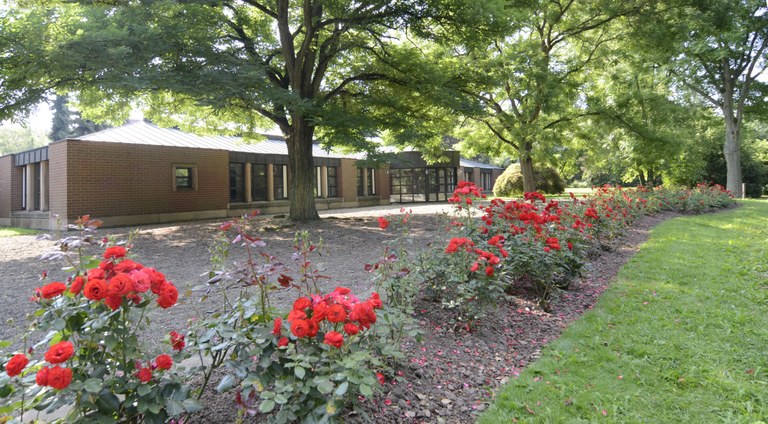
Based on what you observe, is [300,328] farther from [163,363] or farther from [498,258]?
[498,258]

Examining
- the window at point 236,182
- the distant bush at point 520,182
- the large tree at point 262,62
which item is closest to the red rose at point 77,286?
the large tree at point 262,62

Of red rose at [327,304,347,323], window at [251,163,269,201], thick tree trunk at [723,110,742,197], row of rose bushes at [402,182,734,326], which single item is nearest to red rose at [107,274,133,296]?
red rose at [327,304,347,323]

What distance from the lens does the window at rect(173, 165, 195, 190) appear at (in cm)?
1610

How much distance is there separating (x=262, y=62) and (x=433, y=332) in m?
9.74

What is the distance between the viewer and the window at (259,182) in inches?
745

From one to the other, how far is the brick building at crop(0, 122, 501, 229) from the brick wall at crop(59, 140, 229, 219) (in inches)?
1.2

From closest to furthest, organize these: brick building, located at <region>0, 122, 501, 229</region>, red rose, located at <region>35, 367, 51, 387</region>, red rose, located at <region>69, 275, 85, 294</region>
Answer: red rose, located at <region>35, 367, 51, 387</region> < red rose, located at <region>69, 275, 85, 294</region> < brick building, located at <region>0, 122, 501, 229</region>

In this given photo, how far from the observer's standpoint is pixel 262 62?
36.0 ft

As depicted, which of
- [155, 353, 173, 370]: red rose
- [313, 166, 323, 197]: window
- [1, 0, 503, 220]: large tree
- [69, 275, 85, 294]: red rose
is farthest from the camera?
[313, 166, 323, 197]: window

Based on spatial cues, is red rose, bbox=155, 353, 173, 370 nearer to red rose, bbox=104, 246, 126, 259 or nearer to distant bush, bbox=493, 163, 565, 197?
red rose, bbox=104, 246, 126, 259

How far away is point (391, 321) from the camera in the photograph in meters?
2.45

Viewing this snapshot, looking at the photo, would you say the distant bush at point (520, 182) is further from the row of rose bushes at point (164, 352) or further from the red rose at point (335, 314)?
the red rose at point (335, 314)

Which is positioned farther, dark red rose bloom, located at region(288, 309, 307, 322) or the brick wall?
the brick wall

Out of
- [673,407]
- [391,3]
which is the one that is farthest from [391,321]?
[391,3]
